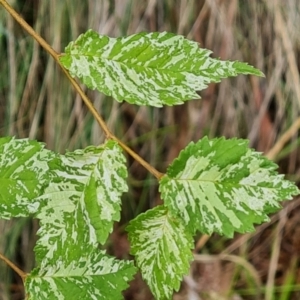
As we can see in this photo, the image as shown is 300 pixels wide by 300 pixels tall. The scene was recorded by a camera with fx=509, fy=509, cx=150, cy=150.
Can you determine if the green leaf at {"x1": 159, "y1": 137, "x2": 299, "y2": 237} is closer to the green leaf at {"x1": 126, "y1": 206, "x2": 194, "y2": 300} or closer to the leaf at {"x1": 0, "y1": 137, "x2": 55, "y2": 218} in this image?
the green leaf at {"x1": 126, "y1": 206, "x2": 194, "y2": 300}

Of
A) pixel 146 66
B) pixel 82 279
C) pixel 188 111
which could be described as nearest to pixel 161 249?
pixel 82 279

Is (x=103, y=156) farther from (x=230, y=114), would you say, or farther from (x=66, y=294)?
(x=230, y=114)

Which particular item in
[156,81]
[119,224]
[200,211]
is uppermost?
[156,81]

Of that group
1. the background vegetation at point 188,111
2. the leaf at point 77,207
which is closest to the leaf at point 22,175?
the leaf at point 77,207

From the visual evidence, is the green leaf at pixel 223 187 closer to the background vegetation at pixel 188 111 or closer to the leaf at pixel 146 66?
the leaf at pixel 146 66

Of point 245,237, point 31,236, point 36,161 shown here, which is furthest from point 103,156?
point 245,237
